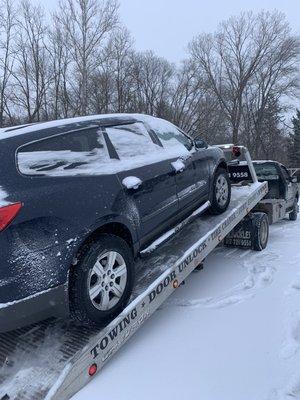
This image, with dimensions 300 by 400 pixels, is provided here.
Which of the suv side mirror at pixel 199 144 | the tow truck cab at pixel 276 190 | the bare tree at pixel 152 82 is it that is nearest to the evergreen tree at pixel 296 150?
the bare tree at pixel 152 82

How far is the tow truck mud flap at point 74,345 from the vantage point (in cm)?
302

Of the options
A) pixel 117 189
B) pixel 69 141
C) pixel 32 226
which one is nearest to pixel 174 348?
pixel 117 189

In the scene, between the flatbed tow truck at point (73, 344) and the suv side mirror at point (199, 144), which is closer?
the flatbed tow truck at point (73, 344)

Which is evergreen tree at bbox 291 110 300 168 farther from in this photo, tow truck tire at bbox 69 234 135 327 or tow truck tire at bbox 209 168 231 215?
tow truck tire at bbox 69 234 135 327

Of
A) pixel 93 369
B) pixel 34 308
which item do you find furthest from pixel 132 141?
pixel 93 369

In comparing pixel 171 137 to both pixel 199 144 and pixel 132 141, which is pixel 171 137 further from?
pixel 132 141

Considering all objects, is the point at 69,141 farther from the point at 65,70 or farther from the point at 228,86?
the point at 228,86

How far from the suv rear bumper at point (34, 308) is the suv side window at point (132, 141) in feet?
4.72

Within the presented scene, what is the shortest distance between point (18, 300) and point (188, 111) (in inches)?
1704

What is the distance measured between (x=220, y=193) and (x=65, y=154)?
3.14 meters

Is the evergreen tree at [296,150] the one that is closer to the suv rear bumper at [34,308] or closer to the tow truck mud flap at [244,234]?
the tow truck mud flap at [244,234]

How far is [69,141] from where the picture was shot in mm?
3607

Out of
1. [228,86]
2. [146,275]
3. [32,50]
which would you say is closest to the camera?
[146,275]

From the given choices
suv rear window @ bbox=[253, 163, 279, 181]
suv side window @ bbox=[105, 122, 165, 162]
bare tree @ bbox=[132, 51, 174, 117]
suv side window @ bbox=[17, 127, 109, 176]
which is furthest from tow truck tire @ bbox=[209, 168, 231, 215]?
bare tree @ bbox=[132, 51, 174, 117]
